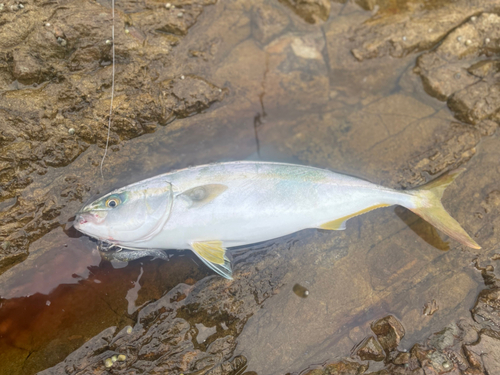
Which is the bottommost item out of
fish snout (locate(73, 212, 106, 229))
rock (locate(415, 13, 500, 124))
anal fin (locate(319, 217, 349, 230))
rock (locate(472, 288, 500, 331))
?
rock (locate(472, 288, 500, 331))

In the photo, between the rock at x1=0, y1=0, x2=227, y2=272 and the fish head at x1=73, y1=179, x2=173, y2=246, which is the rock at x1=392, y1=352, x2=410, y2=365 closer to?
the fish head at x1=73, y1=179, x2=173, y2=246

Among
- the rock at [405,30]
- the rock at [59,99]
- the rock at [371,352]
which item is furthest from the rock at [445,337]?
the rock at [59,99]

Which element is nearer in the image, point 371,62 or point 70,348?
point 70,348

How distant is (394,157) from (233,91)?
70.4 inches

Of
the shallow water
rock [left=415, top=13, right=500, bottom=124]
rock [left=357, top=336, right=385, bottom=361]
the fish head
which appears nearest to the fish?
the fish head

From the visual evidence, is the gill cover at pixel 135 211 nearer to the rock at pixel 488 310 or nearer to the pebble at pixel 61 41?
the pebble at pixel 61 41

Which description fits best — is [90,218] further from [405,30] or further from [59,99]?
[405,30]

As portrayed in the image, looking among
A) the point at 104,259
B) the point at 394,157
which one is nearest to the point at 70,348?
the point at 104,259

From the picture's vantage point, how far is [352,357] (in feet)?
9.02

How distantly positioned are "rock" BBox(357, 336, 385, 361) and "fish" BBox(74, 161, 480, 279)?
111 centimetres

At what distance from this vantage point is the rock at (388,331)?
2.75m

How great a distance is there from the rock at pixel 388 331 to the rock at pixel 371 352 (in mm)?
65

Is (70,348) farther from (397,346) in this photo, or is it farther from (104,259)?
(397,346)

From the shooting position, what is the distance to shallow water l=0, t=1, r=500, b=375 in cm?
265
